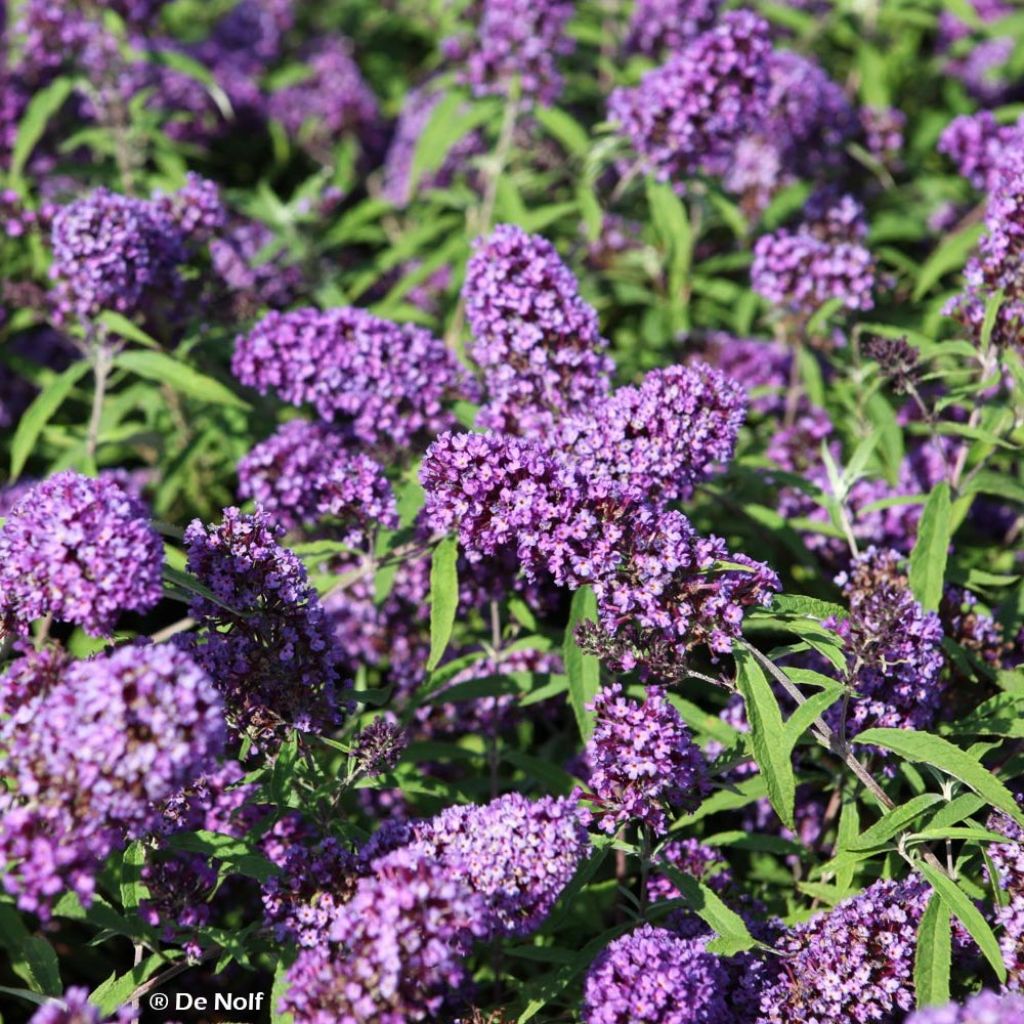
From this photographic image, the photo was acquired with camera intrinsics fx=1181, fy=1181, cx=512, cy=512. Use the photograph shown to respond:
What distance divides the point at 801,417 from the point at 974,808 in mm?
3900

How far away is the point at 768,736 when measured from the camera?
15.5 feet

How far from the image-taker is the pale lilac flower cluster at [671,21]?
9531 millimetres

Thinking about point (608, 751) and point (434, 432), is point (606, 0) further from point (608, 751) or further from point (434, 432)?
point (608, 751)

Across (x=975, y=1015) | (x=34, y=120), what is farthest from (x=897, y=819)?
(x=34, y=120)

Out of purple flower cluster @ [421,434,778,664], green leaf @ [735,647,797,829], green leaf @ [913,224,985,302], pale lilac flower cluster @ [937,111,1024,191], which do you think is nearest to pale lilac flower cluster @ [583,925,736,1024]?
green leaf @ [735,647,797,829]

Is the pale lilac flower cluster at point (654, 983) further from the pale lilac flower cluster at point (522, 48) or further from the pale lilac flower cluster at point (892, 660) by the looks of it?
the pale lilac flower cluster at point (522, 48)

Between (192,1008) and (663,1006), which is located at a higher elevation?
(663,1006)

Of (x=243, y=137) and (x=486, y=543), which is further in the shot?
(x=243, y=137)

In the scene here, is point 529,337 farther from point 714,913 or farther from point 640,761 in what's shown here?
point 714,913

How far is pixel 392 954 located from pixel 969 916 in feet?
7.38

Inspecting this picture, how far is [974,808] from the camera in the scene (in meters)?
4.83

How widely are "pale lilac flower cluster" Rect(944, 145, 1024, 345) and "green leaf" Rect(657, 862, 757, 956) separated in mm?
3272

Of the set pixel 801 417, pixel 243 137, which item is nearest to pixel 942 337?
pixel 801 417

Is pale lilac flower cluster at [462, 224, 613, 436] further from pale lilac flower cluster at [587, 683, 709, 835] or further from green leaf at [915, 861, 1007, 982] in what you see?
green leaf at [915, 861, 1007, 982]
